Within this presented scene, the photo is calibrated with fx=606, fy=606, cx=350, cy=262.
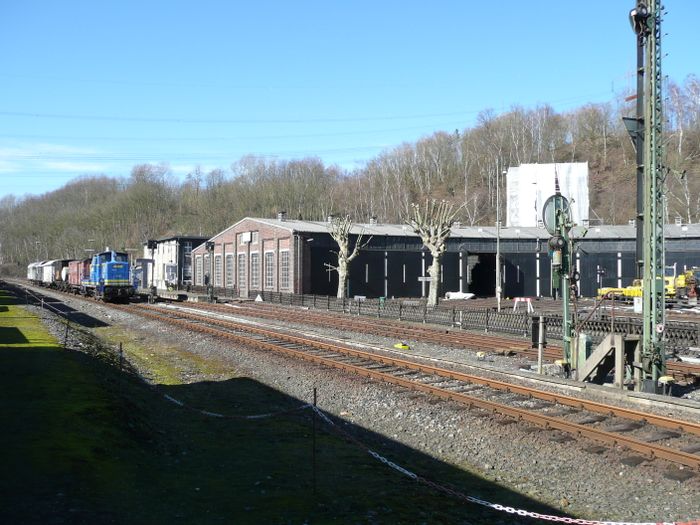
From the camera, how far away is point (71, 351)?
61.4 feet

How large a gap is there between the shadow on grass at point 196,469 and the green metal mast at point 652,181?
6.59 m

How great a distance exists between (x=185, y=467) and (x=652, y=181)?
1106 centimetres

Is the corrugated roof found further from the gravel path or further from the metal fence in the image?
the gravel path

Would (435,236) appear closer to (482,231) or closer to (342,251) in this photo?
(342,251)

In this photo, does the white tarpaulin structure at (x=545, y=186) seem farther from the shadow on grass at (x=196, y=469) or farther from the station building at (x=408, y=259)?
the shadow on grass at (x=196, y=469)

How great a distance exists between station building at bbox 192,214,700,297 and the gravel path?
118 feet

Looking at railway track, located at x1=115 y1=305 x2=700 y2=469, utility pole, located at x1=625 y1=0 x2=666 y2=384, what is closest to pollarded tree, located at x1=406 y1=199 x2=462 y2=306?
railway track, located at x1=115 y1=305 x2=700 y2=469

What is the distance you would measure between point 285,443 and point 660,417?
653cm

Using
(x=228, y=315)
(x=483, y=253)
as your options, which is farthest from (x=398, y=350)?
(x=483, y=253)

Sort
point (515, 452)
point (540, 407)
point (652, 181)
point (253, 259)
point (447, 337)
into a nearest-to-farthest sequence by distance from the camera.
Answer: point (515, 452) → point (540, 407) → point (652, 181) → point (447, 337) → point (253, 259)

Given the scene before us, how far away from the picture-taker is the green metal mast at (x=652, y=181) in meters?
13.1

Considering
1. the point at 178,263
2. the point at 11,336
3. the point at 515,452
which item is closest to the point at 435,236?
the point at 11,336

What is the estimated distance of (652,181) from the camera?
1317cm

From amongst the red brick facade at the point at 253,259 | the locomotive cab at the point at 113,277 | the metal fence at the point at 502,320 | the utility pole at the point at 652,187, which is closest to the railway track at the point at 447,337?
the metal fence at the point at 502,320
